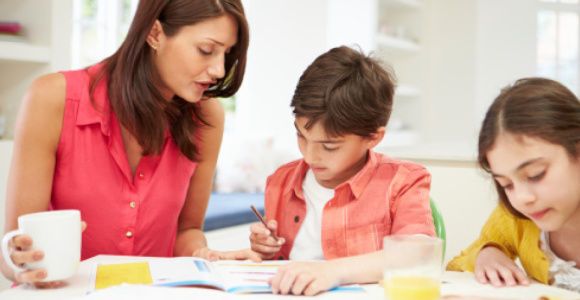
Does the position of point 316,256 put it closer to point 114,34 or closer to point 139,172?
point 139,172

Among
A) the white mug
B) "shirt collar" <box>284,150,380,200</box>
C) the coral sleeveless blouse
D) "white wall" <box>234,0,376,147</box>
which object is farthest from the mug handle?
"white wall" <box>234,0,376,147</box>

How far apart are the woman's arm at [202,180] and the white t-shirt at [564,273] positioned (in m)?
0.86

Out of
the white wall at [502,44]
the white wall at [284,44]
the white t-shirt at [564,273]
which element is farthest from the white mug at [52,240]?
the white wall at [502,44]

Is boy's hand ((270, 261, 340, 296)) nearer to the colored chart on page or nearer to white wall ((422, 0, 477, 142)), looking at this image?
the colored chart on page

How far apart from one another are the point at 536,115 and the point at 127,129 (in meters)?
0.93

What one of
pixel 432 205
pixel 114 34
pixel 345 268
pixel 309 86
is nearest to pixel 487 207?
pixel 432 205

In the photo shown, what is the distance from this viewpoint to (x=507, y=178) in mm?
1231

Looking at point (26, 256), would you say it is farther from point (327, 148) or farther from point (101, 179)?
point (327, 148)

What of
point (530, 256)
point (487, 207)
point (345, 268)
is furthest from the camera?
point (487, 207)

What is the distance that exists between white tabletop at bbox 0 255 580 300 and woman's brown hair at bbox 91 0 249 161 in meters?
0.40

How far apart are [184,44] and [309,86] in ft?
1.04

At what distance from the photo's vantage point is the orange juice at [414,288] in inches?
39.1

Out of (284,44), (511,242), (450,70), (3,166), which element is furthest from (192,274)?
(450,70)

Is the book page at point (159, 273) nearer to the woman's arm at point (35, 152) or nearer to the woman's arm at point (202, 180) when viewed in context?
the woman's arm at point (35, 152)
